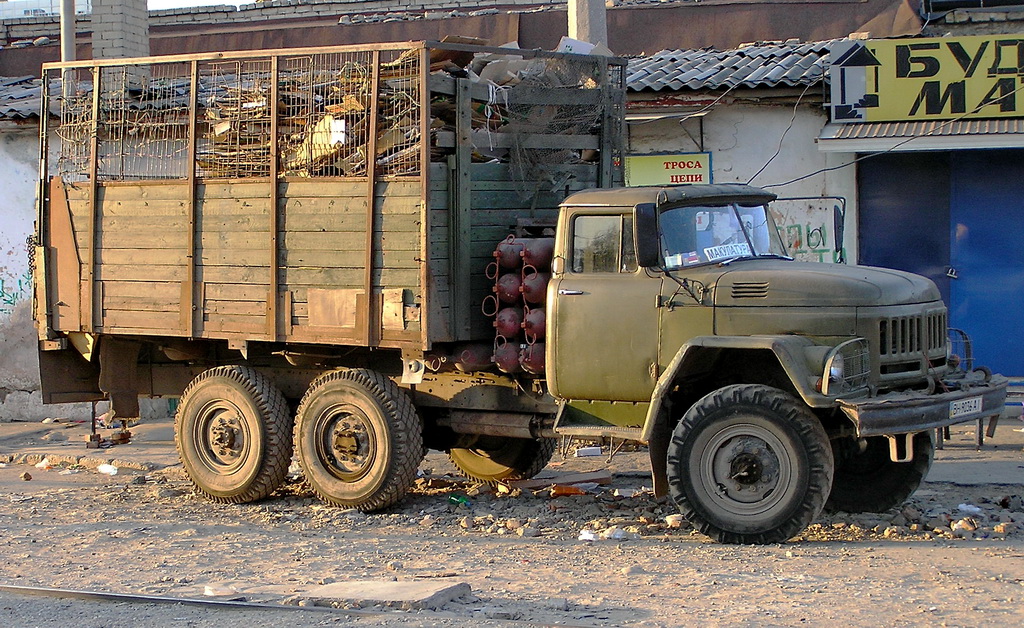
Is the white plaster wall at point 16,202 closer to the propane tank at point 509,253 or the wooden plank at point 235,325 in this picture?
the wooden plank at point 235,325

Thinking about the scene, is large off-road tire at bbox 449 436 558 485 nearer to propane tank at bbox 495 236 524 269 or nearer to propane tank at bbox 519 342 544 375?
propane tank at bbox 519 342 544 375

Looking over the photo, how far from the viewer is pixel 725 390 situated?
24.6ft

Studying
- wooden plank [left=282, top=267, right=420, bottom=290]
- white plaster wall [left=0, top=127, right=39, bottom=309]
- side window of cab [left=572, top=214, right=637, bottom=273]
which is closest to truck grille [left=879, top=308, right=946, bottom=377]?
side window of cab [left=572, top=214, right=637, bottom=273]

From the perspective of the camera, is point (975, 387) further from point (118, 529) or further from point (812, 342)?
point (118, 529)

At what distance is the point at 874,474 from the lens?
8.21 metres

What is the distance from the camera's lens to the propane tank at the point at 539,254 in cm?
841

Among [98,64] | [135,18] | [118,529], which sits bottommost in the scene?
[118,529]

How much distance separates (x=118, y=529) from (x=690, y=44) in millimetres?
12195

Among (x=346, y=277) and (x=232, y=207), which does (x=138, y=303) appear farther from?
(x=346, y=277)

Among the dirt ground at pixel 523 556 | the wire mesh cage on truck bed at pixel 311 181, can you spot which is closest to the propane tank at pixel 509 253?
the wire mesh cage on truck bed at pixel 311 181

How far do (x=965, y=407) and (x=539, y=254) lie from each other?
2.87 metres

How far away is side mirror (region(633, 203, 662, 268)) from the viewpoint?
7.75m

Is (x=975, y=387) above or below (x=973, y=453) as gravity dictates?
above

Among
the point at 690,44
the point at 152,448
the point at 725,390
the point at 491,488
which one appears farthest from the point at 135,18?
the point at 725,390
